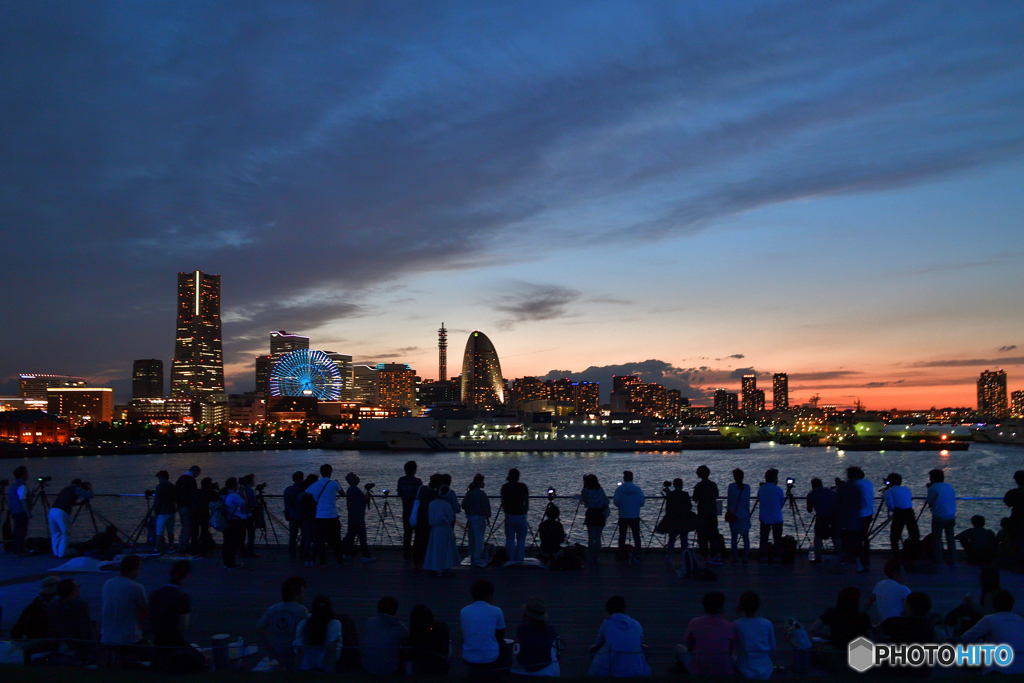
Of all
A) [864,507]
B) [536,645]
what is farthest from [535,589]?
[864,507]

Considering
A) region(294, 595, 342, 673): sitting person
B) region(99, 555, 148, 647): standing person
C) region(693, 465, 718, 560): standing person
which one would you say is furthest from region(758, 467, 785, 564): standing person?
region(99, 555, 148, 647): standing person

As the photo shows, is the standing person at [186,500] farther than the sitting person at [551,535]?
Yes

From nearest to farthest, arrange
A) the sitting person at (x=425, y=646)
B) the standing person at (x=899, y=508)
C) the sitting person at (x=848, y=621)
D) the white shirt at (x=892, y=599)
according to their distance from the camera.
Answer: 1. the sitting person at (x=848, y=621)
2. the sitting person at (x=425, y=646)
3. the white shirt at (x=892, y=599)
4. the standing person at (x=899, y=508)

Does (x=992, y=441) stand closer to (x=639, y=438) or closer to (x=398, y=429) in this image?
(x=639, y=438)

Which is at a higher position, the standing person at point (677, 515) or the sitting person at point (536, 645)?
the standing person at point (677, 515)

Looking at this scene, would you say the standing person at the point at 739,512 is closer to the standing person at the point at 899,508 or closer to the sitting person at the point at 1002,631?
the standing person at the point at 899,508

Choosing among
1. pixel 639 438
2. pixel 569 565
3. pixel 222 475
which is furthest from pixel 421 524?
pixel 639 438

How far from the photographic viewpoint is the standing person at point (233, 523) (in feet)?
36.2

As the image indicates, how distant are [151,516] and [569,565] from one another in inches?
308

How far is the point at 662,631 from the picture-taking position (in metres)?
7.61

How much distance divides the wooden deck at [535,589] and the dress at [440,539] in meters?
0.26

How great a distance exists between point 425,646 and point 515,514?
16.3 feet

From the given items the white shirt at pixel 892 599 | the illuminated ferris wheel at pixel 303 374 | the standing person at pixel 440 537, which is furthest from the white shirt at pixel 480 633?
the illuminated ferris wheel at pixel 303 374

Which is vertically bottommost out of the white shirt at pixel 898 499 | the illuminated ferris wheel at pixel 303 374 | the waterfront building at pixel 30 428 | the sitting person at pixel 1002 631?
the waterfront building at pixel 30 428
